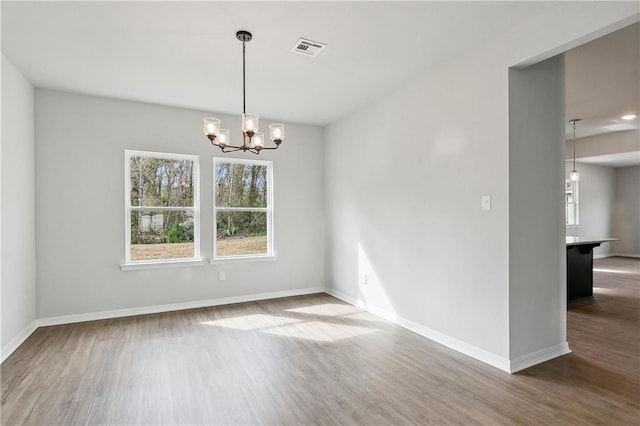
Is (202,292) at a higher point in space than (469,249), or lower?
lower

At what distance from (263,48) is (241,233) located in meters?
2.93

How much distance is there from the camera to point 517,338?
281 cm

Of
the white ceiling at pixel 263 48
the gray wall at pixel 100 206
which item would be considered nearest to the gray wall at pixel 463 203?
the white ceiling at pixel 263 48

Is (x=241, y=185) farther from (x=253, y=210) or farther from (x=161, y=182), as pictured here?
(x=161, y=182)

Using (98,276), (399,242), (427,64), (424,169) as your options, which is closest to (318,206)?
(399,242)

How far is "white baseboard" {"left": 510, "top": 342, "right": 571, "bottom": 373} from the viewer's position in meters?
2.80

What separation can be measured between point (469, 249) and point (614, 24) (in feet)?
6.27

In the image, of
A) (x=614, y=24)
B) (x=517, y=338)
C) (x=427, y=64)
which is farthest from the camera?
(x=427, y=64)

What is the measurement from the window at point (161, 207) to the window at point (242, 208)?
13.2 inches

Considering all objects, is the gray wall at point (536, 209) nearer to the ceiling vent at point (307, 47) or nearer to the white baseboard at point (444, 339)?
the white baseboard at point (444, 339)

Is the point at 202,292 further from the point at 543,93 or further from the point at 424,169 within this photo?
the point at 543,93

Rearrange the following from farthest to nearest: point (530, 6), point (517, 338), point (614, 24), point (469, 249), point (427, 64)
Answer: point (427, 64)
point (469, 249)
point (517, 338)
point (530, 6)
point (614, 24)

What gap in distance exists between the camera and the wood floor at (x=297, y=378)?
2205 millimetres

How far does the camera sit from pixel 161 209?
4.64m
